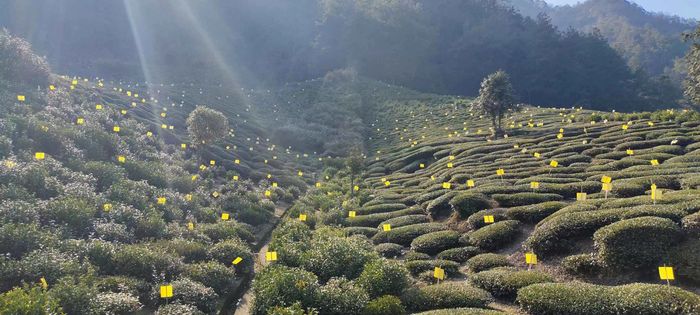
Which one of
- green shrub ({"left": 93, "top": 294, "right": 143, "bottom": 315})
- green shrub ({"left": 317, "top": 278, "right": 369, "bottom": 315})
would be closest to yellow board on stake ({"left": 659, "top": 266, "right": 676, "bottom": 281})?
green shrub ({"left": 317, "top": 278, "right": 369, "bottom": 315})

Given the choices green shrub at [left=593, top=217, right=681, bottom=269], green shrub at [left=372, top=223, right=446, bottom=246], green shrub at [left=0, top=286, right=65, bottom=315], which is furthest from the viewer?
green shrub at [left=372, top=223, right=446, bottom=246]

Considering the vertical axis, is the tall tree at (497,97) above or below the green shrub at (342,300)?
above

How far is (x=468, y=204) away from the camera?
70.8 ft

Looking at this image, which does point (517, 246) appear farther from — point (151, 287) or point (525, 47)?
point (525, 47)

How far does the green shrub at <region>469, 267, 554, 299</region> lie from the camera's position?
46.5 ft

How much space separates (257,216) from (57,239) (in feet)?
38.3

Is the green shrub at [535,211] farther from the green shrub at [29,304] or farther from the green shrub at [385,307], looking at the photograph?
the green shrub at [29,304]

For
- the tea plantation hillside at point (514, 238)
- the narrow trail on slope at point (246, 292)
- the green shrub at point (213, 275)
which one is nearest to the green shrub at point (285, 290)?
the tea plantation hillside at point (514, 238)

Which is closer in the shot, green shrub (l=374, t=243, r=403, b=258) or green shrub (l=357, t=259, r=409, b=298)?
green shrub (l=357, t=259, r=409, b=298)

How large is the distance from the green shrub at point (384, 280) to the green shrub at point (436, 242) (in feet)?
14.8

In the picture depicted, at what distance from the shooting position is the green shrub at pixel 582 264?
1431cm

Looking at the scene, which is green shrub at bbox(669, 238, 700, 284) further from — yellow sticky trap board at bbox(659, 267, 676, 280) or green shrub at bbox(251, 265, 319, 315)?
green shrub at bbox(251, 265, 319, 315)

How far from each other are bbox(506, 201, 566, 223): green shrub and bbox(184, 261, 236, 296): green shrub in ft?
37.6

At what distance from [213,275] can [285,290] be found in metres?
4.89
